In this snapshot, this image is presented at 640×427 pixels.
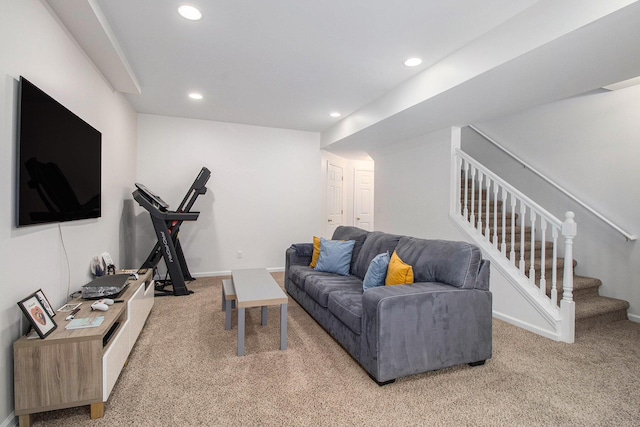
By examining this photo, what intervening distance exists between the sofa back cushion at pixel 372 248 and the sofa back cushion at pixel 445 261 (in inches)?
14.7

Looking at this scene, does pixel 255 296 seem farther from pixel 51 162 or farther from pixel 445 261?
pixel 51 162

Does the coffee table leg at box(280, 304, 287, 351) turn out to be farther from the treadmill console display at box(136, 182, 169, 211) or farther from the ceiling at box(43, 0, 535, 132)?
the treadmill console display at box(136, 182, 169, 211)

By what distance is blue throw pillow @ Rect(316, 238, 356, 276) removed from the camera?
3428 mm

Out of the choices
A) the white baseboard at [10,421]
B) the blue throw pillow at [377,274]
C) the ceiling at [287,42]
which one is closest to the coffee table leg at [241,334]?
the blue throw pillow at [377,274]

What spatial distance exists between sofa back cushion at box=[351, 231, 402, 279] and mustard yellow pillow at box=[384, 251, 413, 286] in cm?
51

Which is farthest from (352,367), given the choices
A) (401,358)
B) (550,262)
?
(550,262)

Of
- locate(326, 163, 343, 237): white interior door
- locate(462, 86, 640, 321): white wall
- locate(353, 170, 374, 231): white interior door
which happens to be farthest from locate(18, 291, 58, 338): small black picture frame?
locate(353, 170, 374, 231): white interior door

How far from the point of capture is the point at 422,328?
2031 mm

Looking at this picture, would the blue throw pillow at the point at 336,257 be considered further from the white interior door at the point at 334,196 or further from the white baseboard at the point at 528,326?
the white interior door at the point at 334,196

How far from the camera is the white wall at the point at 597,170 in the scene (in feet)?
10.8

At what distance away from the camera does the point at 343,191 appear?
6.69 m

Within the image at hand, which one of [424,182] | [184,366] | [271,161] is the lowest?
[184,366]

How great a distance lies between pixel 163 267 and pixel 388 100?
13.4 ft

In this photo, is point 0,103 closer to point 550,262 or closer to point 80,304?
point 80,304
